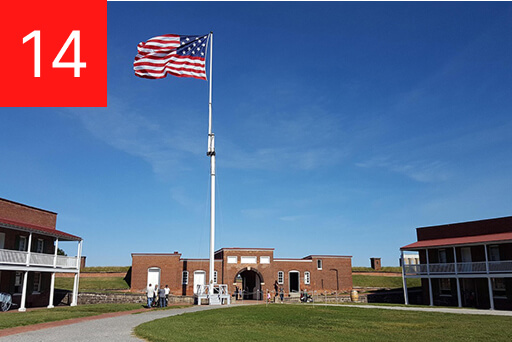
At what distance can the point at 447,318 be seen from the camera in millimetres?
20391

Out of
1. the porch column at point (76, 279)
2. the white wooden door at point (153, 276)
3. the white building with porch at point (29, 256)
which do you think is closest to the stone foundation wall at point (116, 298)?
the white building with porch at point (29, 256)

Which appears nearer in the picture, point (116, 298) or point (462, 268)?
point (462, 268)

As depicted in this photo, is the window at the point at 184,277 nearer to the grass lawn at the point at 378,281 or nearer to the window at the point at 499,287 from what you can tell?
the grass lawn at the point at 378,281

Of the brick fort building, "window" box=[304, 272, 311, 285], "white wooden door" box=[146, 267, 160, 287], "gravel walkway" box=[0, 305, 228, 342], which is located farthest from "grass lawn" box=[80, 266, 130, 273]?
"gravel walkway" box=[0, 305, 228, 342]

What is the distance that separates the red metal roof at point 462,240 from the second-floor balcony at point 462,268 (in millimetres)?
1505

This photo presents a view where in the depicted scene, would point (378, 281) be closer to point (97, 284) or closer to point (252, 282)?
point (252, 282)

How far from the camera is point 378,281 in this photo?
51844 millimetres

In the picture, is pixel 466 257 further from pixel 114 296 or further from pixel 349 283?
pixel 114 296

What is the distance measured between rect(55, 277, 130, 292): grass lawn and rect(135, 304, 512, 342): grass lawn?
83.7ft

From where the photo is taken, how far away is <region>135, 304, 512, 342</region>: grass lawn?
44.3 ft

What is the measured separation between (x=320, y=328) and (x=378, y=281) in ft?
125

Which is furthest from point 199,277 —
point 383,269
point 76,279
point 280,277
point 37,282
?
point 383,269

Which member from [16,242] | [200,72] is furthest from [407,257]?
[16,242]

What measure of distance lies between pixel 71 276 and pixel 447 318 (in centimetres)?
3857
